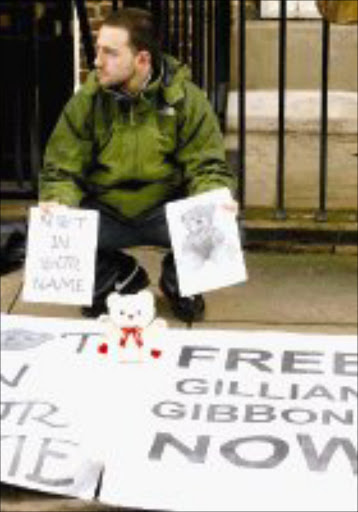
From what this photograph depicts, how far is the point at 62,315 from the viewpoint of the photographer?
Result: 5.21 metres

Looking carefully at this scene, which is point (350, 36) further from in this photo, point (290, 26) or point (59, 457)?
point (59, 457)

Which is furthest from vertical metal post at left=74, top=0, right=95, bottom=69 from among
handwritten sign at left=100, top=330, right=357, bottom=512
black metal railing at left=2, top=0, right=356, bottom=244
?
handwritten sign at left=100, top=330, right=357, bottom=512

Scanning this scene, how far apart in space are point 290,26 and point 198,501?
5.47 m

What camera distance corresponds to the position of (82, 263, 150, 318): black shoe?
515 centimetres

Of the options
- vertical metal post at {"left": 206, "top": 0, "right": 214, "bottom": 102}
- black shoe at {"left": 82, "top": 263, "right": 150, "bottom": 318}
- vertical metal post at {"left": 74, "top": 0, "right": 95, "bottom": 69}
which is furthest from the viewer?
vertical metal post at {"left": 206, "top": 0, "right": 214, "bottom": 102}

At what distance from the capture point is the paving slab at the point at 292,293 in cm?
523

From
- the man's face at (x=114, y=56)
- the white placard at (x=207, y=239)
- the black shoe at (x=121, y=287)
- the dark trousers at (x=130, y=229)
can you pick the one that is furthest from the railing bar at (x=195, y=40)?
the white placard at (x=207, y=239)

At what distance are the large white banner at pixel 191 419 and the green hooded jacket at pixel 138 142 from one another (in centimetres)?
51

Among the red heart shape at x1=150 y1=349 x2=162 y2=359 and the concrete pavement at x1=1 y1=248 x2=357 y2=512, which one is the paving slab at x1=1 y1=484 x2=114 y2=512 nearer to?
the red heart shape at x1=150 y1=349 x2=162 y2=359

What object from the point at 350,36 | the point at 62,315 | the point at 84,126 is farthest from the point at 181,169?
the point at 350,36

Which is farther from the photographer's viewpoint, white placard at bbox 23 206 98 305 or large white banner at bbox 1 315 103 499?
white placard at bbox 23 206 98 305

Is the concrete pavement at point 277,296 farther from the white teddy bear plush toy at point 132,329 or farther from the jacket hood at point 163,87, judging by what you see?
the jacket hood at point 163,87

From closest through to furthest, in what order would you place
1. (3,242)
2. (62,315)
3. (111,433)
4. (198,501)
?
(198,501)
(111,433)
(62,315)
(3,242)

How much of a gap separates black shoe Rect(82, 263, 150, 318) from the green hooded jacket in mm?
382
